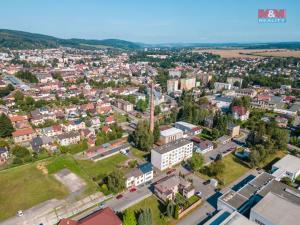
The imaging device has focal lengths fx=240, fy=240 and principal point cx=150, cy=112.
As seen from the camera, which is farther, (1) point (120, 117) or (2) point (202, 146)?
(1) point (120, 117)

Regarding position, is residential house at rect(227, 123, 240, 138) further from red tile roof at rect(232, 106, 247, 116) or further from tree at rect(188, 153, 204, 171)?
tree at rect(188, 153, 204, 171)

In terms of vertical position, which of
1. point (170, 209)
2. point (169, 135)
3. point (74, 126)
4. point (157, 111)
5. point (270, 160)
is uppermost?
point (169, 135)

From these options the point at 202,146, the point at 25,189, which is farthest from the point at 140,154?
the point at 25,189

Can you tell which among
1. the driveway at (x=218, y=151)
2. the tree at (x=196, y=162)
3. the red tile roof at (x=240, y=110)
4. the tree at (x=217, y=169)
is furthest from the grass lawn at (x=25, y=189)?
the red tile roof at (x=240, y=110)

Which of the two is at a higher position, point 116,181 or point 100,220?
point 100,220

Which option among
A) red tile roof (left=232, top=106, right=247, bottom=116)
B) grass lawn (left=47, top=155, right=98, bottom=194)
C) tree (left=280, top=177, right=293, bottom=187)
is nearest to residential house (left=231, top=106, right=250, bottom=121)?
red tile roof (left=232, top=106, right=247, bottom=116)

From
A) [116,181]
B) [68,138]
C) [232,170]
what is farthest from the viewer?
[68,138]

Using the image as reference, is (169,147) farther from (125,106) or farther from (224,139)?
(125,106)
